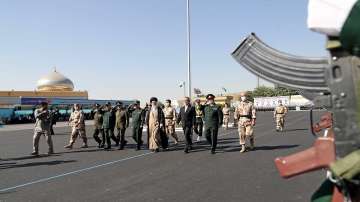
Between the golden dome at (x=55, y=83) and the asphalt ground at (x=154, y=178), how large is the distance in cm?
7974

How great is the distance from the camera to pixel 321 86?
2271 mm

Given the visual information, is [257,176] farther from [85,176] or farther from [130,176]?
[85,176]

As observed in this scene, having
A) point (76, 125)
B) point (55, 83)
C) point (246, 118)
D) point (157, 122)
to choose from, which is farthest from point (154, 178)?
point (55, 83)

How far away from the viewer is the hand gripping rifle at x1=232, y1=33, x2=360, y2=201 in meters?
2.04

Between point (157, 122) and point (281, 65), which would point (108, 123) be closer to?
point (157, 122)

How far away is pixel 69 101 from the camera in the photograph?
195 ft

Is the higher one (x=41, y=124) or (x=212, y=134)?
(x=41, y=124)

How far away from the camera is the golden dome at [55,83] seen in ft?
301

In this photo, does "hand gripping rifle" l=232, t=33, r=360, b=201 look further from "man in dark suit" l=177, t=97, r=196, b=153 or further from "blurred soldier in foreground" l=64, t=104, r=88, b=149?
"blurred soldier in foreground" l=64, t=104, r=88, b=149

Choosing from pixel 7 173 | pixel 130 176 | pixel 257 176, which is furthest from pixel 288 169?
pixel 7 173

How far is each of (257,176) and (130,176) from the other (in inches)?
101

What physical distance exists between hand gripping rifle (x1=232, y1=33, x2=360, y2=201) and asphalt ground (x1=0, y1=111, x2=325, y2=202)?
4703mm

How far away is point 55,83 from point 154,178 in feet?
285

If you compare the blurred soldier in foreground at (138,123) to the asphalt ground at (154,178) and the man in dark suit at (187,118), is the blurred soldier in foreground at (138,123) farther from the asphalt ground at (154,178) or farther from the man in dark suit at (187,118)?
the asphalt ground at (154,178)
